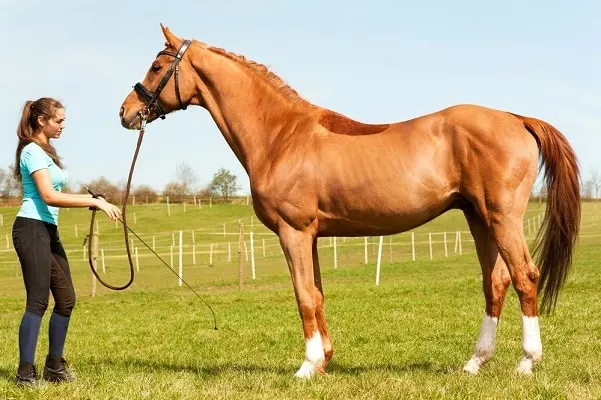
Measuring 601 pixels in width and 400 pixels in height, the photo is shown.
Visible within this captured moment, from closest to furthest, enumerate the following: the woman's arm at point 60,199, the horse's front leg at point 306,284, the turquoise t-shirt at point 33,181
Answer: the woman's arm at point 60,199 < the turquoise t-shirt at point 33,181 < the horse's front leg at point 306,284

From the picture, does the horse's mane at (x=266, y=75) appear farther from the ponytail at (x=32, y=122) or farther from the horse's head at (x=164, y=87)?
the ponytail at (x=32, y=122)

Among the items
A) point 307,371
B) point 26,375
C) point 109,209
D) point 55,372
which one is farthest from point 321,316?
point 26,375

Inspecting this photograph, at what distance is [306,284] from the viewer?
516cm

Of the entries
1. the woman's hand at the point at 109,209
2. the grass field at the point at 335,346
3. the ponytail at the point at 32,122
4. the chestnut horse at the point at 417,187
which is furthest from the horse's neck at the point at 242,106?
the grass field at the point at 335,346

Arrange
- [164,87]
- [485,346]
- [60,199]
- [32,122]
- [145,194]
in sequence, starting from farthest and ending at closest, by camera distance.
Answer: [145,194]
[164,87]
[485,346]
[32,122]
[60,199]

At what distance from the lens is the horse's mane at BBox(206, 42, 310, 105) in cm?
576

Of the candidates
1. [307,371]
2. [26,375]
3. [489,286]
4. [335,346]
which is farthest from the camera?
[335,346]

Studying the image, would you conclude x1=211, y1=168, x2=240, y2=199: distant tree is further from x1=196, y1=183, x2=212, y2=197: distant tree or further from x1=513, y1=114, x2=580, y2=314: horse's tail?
x1=513, y1=114, x2=580, y2=314: horse's tail

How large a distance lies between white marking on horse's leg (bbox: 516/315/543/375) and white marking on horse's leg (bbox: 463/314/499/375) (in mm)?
404

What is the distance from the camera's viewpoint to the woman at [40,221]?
495cm

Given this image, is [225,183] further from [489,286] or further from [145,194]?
[489,286]

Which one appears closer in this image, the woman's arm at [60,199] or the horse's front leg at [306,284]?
the woman's arm at [60,199]

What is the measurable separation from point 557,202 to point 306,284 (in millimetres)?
2247

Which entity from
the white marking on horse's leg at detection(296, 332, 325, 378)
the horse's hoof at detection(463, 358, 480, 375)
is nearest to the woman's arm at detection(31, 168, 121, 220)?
the white marking on horse's leg at detection(296, 332, 325, 378)
